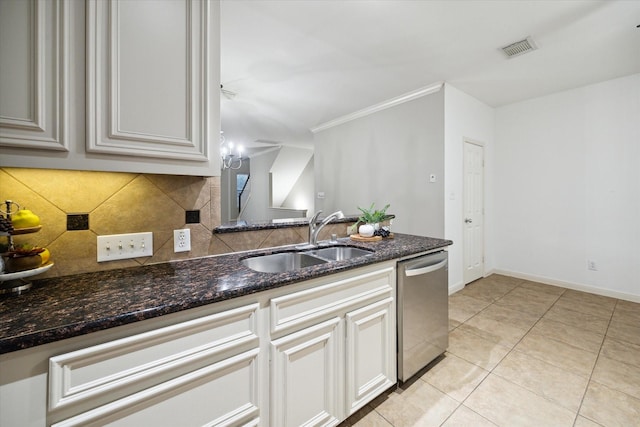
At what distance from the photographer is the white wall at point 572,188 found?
3.15 metres

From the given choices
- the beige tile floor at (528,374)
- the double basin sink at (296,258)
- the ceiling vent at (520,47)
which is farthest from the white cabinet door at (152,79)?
the ceiling vent at (520,47)

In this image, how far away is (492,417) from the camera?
4.92 feet

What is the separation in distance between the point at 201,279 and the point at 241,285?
21 cm

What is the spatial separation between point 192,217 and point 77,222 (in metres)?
0.48

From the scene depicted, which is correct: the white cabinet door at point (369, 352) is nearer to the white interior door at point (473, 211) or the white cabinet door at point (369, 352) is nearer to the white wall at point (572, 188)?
the white interior door at point (473, 211)

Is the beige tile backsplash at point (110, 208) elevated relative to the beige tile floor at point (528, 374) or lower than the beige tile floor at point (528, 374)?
elevated

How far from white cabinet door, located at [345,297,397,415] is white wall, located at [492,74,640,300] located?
140 inches

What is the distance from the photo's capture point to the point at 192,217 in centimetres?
148

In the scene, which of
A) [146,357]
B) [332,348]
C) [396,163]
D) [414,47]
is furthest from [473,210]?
[146,357]

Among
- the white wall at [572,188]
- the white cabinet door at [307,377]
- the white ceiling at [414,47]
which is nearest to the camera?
the white cabinet door at [307,377]

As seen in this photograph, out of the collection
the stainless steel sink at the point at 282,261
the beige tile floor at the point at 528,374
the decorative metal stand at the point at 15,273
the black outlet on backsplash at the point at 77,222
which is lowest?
the beige tile floor at the point at 528,374

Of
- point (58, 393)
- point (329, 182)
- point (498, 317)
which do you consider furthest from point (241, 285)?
point (329, 182)

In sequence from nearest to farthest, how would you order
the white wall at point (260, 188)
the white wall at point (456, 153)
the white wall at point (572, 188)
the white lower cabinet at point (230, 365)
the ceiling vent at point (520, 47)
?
the white lower cabinet at point (230, 365) → the ceiling vent at point (520, 47) → the white wall at point (572, 188) → the white wall at point (456, 153) → the white wall at point (260, 188)

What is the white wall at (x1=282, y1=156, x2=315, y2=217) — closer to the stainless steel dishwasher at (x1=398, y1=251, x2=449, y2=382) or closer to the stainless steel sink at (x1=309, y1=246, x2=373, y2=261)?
the stainless steel sink at (x1=309, y1=246, x2=373, y2=261)
